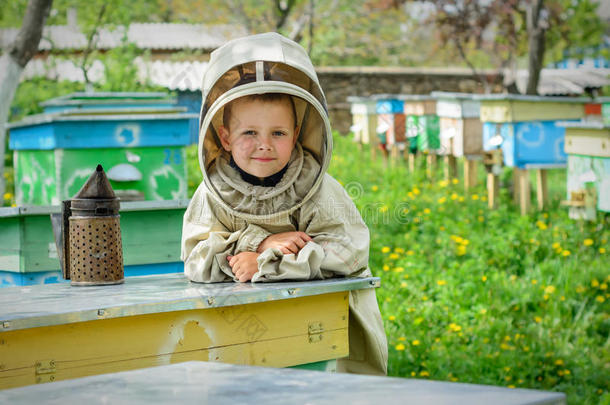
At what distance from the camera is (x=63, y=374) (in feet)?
5.79

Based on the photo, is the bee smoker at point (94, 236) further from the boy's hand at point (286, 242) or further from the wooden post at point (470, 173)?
the wooden post at point (470, 173)

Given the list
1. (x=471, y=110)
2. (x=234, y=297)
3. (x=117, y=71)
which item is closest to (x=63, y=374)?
(x=234, y=297)

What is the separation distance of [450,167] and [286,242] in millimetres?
6605

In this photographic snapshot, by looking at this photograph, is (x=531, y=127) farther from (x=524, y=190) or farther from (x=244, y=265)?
(x=244, y=265)

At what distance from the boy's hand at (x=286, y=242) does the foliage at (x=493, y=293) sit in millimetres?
1697

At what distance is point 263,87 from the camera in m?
2.09

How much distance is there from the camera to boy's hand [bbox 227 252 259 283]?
212 centimetres

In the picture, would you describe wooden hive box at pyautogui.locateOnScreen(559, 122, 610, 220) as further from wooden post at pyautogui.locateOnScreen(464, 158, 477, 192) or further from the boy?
the boy

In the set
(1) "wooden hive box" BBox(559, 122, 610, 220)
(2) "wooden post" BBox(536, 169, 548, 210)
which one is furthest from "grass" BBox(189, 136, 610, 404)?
(1) "wooden hive box" BBox(559, 122, 610, 220)

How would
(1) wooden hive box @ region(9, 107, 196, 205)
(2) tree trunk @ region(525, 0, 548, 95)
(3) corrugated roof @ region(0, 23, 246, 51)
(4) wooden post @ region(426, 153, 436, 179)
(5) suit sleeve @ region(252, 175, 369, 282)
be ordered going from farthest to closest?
(3) corrugated roof @ region(0, 23, 246, 51) → (4) wooden post @ region(426, 153, 436, 179) → (2) tree trunk @ region(525, 0, 548, 95) → (1) wooden hive box @ region(9, 107, 196, 205) → (5) suit sleeve @ region(252, 175, 369, 282)

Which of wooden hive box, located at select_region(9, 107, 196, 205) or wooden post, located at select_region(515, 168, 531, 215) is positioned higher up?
wooden hive box, located at select_region(9, 107, 196, 205)

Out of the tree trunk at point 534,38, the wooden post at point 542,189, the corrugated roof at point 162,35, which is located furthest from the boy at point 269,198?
the corrugated roof at point 162,35

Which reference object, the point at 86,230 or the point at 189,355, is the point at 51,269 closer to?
the point at 86,230

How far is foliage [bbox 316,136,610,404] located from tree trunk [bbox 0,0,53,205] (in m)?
2.94
